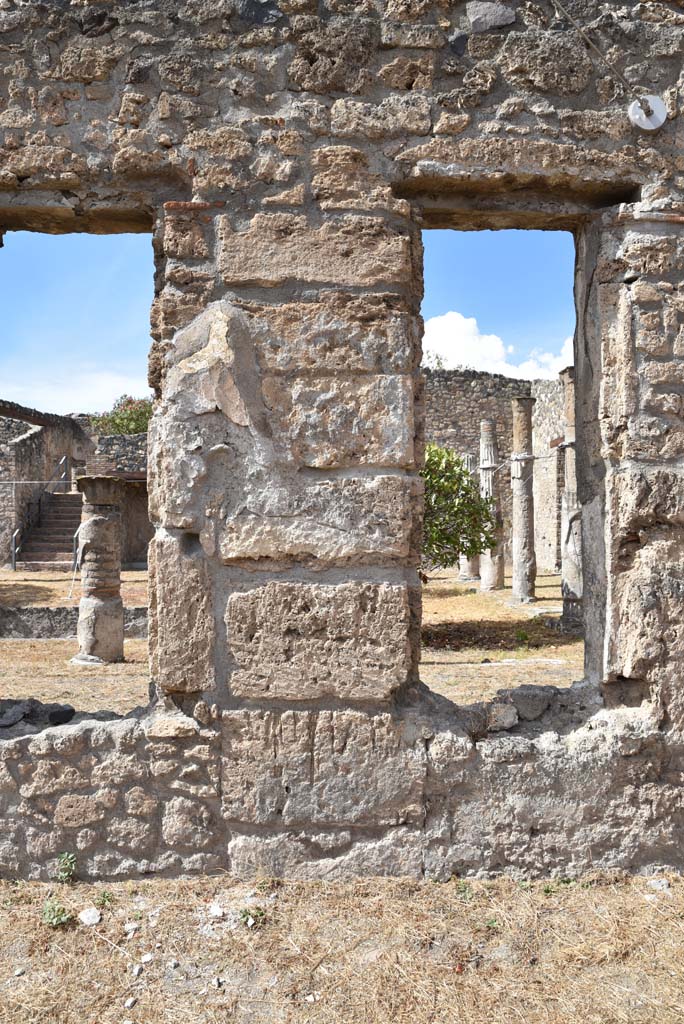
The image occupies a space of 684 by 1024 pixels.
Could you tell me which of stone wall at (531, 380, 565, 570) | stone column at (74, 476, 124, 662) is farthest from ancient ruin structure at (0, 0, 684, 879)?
stone wall at (531, 380, 565, 570)

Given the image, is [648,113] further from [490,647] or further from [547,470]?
[547,470]

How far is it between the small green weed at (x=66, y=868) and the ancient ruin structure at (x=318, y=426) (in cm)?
4

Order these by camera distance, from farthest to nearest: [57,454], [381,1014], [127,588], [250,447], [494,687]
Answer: [57,454]
[127,588]
[494,687]
[250,447]
[381,1014]

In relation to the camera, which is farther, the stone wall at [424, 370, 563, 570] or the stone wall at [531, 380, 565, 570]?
the stone wall at [424, 370, 563, 570]

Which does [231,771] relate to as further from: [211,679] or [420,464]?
[420,464]

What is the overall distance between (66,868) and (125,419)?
2538 centimetres

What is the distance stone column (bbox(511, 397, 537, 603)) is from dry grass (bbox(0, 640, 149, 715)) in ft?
21.1

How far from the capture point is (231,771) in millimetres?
2965

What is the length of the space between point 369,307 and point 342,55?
963mm

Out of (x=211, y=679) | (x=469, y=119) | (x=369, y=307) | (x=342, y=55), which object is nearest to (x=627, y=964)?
(x=211, y=679)

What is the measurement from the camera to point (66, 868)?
2.97m

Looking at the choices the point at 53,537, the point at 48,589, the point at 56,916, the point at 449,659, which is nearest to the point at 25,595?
the point at 48,589

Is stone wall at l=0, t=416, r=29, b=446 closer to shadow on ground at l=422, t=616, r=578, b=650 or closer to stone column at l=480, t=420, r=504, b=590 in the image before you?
stone column at l=480, t=420, r=504, b=590

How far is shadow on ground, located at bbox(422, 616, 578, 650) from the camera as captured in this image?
385 inches
